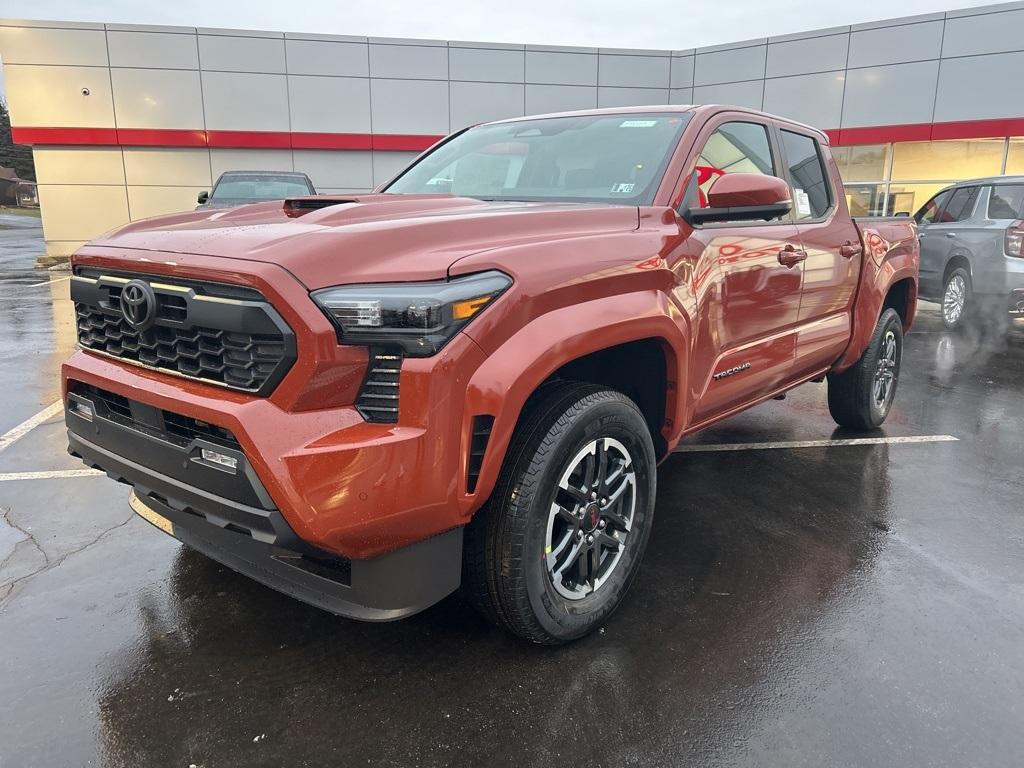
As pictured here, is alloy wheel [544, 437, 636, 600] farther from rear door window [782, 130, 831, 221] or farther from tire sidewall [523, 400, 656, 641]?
rear door window [782, 130, 831, 221]

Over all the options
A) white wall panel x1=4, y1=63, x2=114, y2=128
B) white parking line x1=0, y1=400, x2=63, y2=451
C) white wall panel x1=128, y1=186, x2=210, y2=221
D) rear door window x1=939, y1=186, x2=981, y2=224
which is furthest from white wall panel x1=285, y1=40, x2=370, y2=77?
white parking line x1=0, y1=400, x2=63, y2=451

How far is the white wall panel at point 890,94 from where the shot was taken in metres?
17.7

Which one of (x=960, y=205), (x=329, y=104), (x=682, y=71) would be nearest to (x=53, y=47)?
(x=329, y=104)

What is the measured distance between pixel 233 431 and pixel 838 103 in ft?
67.1

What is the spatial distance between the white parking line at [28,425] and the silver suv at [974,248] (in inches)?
391

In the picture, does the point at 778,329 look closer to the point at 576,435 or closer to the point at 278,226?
the point at 576,435

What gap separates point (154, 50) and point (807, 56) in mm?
16381

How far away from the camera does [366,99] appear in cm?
1955

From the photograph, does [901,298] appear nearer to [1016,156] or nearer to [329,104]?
[1016,156]

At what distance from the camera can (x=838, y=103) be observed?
18938 mm

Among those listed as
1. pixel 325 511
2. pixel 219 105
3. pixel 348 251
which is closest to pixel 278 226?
pixel 348 251

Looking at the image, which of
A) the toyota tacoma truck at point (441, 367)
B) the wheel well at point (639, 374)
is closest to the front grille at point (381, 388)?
the toyota tacoma truck at point (441, 367)

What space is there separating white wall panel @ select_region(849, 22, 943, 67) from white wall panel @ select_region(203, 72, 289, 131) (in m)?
14.3

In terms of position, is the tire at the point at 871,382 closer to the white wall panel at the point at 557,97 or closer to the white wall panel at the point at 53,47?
the white wall panel at the point at 557,97
